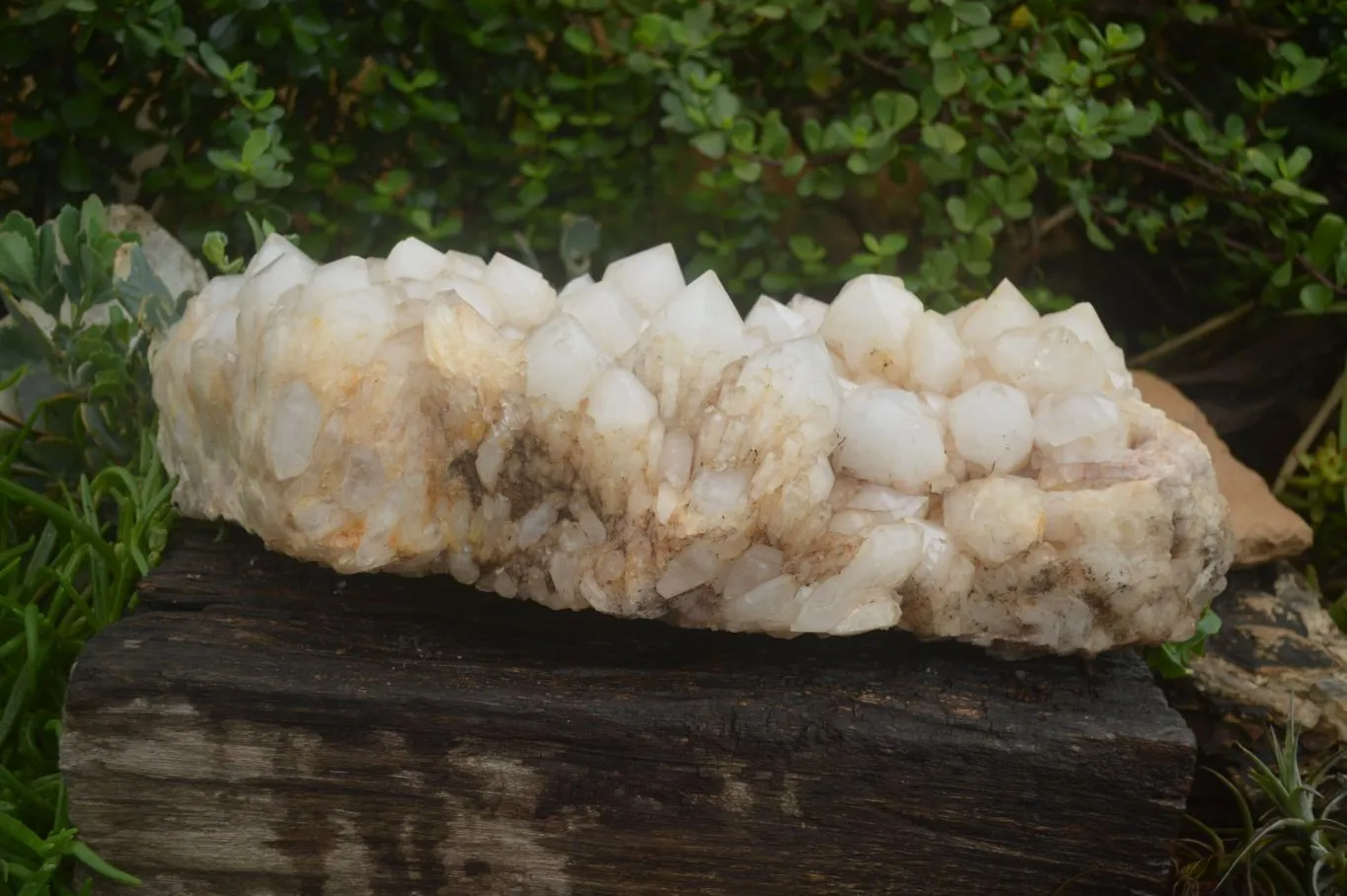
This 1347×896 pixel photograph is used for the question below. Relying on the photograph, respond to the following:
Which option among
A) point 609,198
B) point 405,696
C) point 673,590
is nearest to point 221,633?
point 405,696

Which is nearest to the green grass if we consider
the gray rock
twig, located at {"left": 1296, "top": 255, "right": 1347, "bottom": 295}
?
the gray rock

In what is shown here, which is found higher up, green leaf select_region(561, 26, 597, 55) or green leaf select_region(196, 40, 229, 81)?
green leaf select_region(561, 26, 597, 55)

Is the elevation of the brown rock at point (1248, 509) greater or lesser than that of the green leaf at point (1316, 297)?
lesser

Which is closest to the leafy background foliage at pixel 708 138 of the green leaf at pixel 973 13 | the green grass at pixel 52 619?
the green leaf at pixel 973 13

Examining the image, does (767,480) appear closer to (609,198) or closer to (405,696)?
(405,696)

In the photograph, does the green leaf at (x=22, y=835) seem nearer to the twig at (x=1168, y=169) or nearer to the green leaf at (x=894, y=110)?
the green leaf at (x=894, y=110)

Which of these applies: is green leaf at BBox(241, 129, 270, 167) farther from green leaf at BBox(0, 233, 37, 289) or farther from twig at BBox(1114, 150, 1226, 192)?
twig at BBox(1114, 150, 1226, 192)
